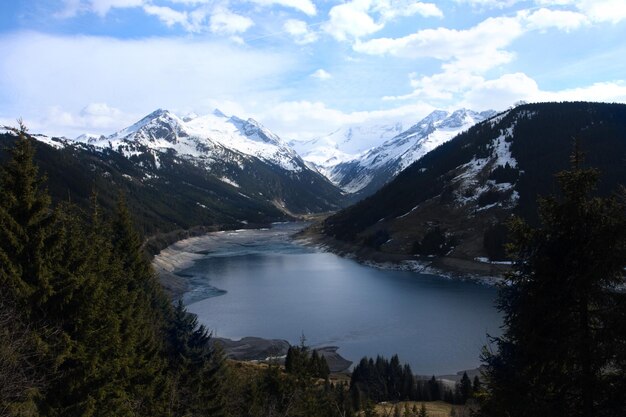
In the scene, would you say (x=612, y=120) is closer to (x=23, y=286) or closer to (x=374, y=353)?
(x=374, y=353)

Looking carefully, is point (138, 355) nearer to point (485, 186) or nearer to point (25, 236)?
→ point (25, 236)

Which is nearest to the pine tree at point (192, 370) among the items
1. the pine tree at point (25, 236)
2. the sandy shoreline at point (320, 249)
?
the pine tree at point (25, 236)

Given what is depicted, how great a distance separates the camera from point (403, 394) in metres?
44.4

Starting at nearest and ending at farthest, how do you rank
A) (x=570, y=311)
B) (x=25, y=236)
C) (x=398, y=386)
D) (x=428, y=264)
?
(x=570, y=311)
(x=25, y=236)
(x=398, y=386)
(x=428, y=264)

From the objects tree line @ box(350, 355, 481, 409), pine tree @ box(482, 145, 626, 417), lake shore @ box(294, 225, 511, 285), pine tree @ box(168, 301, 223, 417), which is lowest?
tree line @ box(350, 355, 481, 409)

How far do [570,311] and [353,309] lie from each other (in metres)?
71.5

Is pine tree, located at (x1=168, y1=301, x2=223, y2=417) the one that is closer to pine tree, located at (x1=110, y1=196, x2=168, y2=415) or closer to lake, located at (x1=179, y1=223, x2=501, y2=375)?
pine tree, located at (x1=110, y1=196, x2=168, y2=415)

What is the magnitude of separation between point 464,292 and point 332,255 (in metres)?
63.6

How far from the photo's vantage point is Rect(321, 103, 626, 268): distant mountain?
12756 centimetres

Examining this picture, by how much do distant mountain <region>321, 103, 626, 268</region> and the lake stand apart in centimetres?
1835

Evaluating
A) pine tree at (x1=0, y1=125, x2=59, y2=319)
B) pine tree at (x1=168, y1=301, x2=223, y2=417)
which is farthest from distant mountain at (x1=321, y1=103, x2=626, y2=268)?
pine tree at (x1=0, y1=125, x2=59, y2=319)

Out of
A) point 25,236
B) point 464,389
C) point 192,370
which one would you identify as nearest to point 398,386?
point 464,389

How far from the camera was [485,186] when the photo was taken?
487 feet

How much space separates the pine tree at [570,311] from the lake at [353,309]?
148 ft
